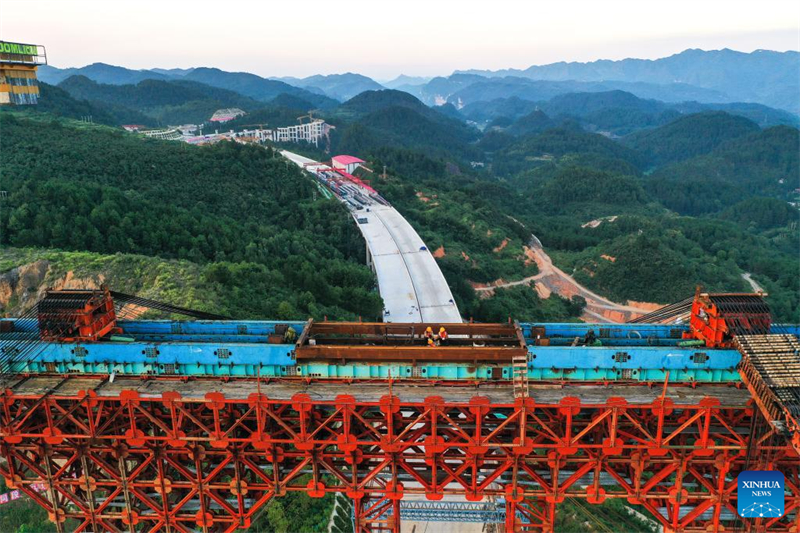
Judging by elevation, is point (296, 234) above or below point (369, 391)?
below

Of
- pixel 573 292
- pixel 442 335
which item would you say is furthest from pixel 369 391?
pixel 573 292

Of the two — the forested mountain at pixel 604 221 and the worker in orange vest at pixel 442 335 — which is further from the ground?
the worker in orange vest at pixel 442 335

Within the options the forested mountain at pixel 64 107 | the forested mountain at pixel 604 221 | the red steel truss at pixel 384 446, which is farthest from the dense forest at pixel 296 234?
the red steel truss at pixel 384 446

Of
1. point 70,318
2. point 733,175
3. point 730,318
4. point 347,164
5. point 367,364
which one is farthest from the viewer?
point 733,175

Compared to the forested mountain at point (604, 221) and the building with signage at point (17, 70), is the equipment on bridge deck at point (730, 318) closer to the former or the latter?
the forested mountain at point (604, 221)

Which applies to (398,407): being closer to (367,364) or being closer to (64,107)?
(367,364)

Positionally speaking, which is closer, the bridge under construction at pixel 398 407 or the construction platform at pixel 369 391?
the bridge under construction at pixel 398 407

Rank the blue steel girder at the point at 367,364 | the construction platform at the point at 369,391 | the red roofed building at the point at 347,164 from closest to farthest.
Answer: the construction platform at the point at 369,391 → the blue steel girder at the point at 367,364 → the red roofed building at the point at 347,164

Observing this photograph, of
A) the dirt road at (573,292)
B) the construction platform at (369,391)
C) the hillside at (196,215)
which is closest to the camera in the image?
the construction platform at (369,391)
